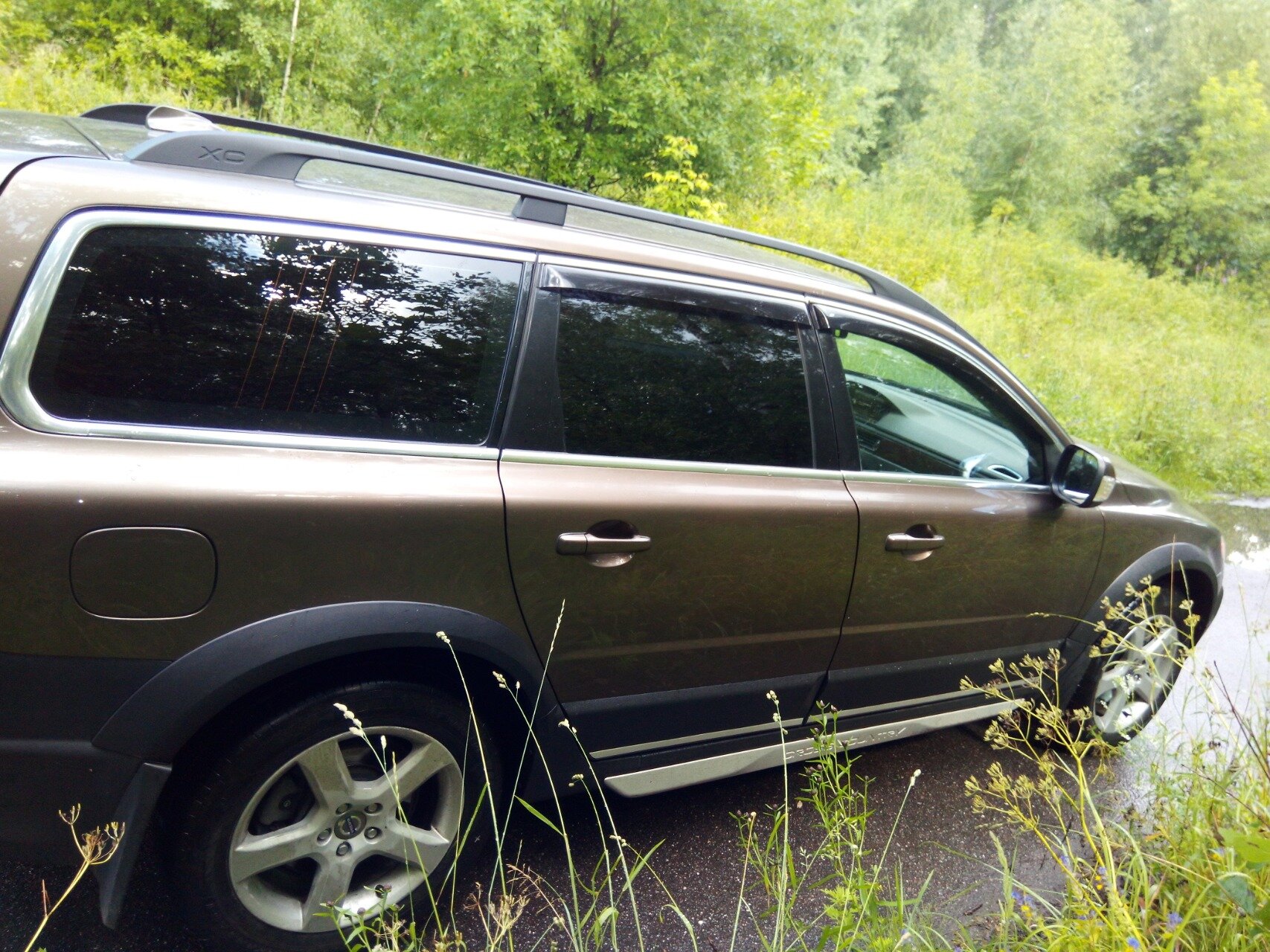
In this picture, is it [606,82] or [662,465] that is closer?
[662,465]

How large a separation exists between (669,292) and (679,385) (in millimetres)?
263

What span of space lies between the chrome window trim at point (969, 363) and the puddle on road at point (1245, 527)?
4.22 metres

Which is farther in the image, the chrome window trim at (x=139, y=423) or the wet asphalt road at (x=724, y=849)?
the wet asphalt road at (x=724, y=849)

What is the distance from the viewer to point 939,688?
10.9ft

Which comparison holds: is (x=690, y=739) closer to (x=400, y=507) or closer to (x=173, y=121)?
(x=400, y=507)

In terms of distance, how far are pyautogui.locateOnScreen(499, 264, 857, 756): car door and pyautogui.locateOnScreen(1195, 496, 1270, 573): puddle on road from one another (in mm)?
5344

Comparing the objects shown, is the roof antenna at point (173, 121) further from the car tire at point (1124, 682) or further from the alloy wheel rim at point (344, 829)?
the car tire at point (1124, 682)

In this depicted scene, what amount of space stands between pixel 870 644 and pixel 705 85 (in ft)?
30.6

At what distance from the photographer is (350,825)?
7.02ft

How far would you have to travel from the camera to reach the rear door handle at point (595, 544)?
2252mm

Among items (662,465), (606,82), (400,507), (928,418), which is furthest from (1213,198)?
(400,507)

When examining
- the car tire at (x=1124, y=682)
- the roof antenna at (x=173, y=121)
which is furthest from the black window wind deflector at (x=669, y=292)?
the car tire at (x=1124, y=682)

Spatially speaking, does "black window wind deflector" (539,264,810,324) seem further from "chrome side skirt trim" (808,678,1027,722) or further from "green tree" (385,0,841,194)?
"green tree" (385,0,841,194)

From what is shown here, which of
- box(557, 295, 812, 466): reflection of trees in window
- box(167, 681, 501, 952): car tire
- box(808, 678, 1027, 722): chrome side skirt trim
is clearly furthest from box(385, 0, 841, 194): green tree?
box(167, 681, 501, 952): car tire
